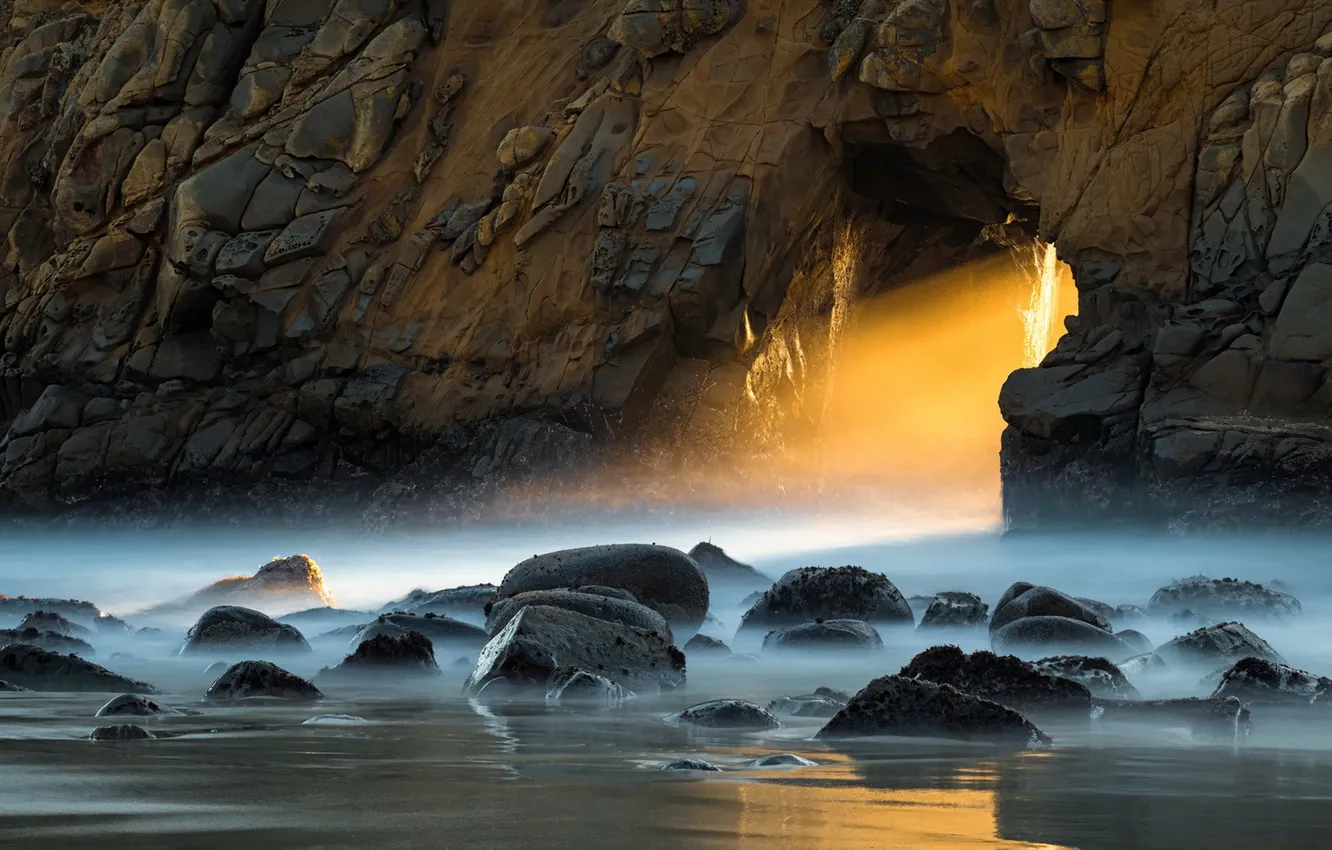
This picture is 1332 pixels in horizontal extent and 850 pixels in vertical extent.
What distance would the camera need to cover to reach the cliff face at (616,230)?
13.2 meters

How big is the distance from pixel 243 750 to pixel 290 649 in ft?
11.8

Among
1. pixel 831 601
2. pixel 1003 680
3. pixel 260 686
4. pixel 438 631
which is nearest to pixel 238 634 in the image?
pixel 438 631

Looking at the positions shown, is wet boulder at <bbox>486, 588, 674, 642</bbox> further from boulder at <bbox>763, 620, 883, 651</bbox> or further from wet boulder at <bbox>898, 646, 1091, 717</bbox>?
wet boulder at <bbox>898, 646, 1091, 717</bbox>

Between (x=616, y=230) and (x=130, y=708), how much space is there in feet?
40.9

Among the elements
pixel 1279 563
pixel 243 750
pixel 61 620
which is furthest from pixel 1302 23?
pixel 243 750

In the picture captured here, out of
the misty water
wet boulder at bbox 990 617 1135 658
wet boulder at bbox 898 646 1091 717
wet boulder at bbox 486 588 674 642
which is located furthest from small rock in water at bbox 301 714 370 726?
wet boulder at bbox 990 617 1135 658

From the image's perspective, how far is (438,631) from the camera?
744cm

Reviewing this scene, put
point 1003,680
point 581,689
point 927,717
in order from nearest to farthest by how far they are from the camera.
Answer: point 927,717, point 1003,680, point 581,689

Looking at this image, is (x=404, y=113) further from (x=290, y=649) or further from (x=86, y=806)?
(x=86, y=806)

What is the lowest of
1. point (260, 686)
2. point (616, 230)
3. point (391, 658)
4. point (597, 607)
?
point (260, 686)

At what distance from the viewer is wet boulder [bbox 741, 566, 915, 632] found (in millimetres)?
8125

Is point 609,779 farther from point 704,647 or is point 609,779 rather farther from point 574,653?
point 704,647

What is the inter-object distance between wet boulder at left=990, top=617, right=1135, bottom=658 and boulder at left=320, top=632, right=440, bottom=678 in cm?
239

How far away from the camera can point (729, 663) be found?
6.56m
